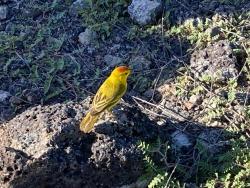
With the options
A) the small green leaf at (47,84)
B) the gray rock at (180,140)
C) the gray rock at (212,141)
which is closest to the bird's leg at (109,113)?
the gray rock at (180,140)

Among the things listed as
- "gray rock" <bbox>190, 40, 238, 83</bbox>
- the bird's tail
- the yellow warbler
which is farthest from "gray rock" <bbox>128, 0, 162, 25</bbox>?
the bird's tail

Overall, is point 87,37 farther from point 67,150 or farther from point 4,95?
point 67,150

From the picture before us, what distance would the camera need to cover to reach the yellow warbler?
458cm

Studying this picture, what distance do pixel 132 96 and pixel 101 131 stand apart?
1015 mm

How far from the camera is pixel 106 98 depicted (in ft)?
15.9

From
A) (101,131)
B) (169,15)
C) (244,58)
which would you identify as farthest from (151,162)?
(169,15)

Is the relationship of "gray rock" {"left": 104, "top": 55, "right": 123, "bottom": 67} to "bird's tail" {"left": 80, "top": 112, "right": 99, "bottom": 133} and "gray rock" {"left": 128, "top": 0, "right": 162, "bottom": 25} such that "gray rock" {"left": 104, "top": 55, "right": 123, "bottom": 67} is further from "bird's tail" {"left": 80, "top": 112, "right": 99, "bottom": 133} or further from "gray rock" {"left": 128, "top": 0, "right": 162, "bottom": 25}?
"bird's tail" {"left": 80, "top": 112, "right": 99, "bottom": 133}

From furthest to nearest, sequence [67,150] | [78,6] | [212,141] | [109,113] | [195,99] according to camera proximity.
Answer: [78,6] → [195,99] → [212,141] → [109,113] → [67,150]

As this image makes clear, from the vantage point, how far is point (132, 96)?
5613 mm

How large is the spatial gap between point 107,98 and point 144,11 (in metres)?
1.67

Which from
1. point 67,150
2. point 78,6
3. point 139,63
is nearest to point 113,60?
point 139,63

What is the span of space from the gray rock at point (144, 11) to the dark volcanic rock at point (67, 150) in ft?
5.55

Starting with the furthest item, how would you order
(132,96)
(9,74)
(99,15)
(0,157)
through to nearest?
(99,15) → (9,74) → (132,96) → (0,157)

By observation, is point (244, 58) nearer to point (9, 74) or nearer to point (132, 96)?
point (132, 96)
